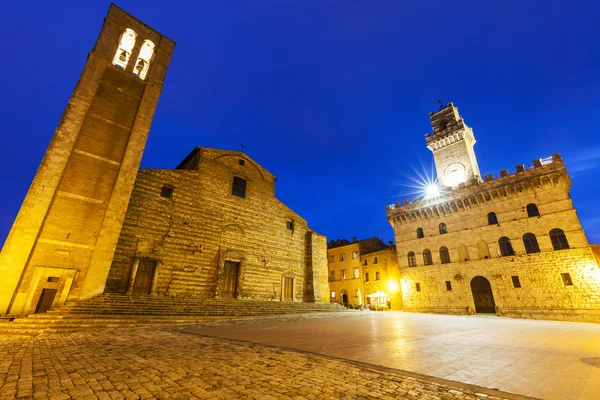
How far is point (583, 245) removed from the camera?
17.0 metres

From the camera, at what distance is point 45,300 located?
33.5ft

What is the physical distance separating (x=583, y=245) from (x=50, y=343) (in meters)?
27.0

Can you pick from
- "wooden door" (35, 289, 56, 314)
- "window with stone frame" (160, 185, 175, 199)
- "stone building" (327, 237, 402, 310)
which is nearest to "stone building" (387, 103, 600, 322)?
"stone building" (327, 237, 402, 310)

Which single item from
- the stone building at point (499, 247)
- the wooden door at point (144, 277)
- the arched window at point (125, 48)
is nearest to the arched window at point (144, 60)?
the arched window at point (125, 48)

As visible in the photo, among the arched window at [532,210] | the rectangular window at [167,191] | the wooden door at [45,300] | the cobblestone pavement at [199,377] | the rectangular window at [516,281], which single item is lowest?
the cobblestone pavement at [199,377]

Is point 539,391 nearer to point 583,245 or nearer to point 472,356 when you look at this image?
point 472,356

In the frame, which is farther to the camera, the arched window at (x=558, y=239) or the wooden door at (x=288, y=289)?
the wooden door at (x=288, y=289)

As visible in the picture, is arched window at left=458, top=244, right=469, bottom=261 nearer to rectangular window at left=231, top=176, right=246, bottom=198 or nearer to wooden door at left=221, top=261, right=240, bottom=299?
wooden door at left=221, top=261, right=240, bottom=299

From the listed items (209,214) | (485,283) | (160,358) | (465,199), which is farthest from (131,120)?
(485,283)

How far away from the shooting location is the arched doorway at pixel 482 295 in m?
20.0

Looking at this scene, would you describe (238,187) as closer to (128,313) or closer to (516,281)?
(128,313)

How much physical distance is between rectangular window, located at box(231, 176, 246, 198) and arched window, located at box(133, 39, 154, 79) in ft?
28.7

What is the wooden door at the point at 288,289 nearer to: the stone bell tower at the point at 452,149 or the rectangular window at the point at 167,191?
the rectangular window at the point at 167,191

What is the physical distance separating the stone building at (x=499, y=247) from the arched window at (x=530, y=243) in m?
0.06
